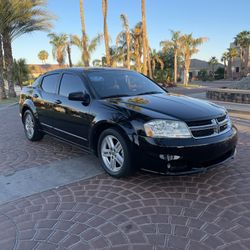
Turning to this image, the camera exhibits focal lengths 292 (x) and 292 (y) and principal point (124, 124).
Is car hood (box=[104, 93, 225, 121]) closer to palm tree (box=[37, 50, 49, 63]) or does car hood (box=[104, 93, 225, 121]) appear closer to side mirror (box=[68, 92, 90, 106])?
side mirror (box=[68, 92, 90, 106])

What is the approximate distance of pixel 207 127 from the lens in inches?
154

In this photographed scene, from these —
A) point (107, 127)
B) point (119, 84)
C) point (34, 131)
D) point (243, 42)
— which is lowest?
point (34, 131)

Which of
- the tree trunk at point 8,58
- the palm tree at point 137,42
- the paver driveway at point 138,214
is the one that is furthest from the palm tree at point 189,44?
the paver driveway at point 138,214

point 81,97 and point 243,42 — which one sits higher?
point 243,42

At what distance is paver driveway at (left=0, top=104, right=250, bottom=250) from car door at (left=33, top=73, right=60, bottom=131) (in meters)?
1.94

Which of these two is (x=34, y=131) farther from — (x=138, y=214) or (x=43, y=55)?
(x=43, y=55)

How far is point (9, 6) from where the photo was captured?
16891 mm

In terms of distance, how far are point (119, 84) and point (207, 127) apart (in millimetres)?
1844

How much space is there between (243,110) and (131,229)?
337 inches

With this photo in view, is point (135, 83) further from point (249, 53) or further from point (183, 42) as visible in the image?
point (249, 53)

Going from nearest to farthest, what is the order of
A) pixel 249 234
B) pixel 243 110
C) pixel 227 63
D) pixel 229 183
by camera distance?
1. pixel 249 234
2. pixel 229 183
3. pixel 243 110
4. pixel 227 63

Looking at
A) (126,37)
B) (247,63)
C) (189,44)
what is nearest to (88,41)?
(126,37)

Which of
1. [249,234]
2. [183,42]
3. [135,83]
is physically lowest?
[249,234]

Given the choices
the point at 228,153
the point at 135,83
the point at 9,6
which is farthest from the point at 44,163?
the point at 9,6
